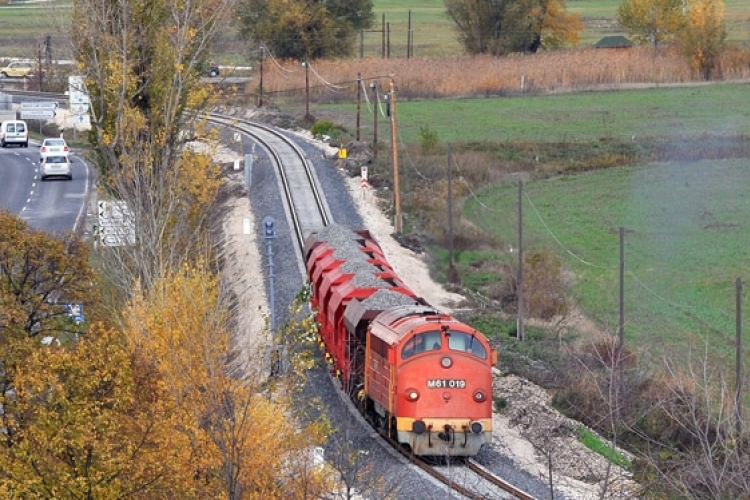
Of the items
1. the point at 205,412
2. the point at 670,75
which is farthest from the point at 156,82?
the point at 670,75

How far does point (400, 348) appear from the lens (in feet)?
85.4

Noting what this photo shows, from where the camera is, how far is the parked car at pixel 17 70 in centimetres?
12131

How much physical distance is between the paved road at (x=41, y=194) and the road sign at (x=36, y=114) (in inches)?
330

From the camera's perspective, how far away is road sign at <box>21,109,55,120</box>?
300ft

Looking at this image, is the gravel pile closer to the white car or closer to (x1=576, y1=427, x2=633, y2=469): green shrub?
(x1=576, y1=427, x2=633, y2=469): green shrub

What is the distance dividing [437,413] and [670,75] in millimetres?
77115

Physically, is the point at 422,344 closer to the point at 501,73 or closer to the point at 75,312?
the point at 75,312

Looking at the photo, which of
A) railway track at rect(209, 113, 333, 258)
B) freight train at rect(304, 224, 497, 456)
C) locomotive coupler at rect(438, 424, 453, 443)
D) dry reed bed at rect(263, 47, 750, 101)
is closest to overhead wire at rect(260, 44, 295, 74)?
dry reed bed at rect(263, 47, 750, 101)

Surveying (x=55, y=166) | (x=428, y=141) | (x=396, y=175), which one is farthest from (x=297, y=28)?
(x=396, y=175)

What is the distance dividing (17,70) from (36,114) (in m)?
31.9

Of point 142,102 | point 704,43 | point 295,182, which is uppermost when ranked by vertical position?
point 142,102


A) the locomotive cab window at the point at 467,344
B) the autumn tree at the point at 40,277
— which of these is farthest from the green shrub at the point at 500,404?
the autumn tree at the point at 40,277

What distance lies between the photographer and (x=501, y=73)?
99.6 m

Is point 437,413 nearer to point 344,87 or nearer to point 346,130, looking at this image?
point 346,130
